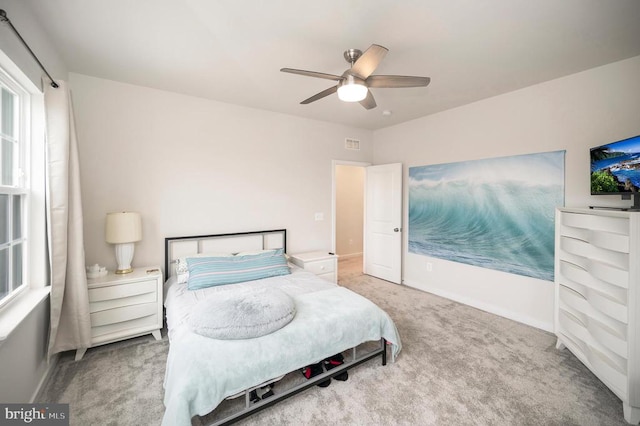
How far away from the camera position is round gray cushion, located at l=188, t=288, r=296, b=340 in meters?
1.73

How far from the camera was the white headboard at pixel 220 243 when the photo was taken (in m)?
3.11

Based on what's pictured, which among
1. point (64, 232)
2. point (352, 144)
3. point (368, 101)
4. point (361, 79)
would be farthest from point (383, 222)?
point (64, 232)

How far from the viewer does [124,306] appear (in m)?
2.49

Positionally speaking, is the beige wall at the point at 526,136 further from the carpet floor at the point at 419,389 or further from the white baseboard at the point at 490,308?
the carpet floor at the point at 419,389

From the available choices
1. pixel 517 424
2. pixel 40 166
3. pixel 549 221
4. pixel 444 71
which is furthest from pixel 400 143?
pixel 40 166

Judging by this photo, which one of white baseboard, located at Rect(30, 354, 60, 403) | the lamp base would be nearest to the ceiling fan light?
the lamp base

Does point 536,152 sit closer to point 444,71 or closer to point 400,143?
point 444,71

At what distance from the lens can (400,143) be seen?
4480 millimetres

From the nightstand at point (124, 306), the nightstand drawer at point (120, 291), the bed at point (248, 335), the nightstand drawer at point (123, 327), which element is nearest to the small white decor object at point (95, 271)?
the nightstand at point (124, 306)

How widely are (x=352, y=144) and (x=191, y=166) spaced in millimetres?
2661

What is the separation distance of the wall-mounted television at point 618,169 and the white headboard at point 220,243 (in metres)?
3.39

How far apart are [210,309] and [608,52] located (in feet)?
12.7

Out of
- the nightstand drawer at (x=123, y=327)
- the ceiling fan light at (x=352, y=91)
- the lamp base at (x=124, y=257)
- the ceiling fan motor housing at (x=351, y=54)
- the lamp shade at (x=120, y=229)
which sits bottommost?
the nightstand drawer at (x=123, y=327)

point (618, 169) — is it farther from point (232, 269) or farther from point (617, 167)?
point (232, 269)
